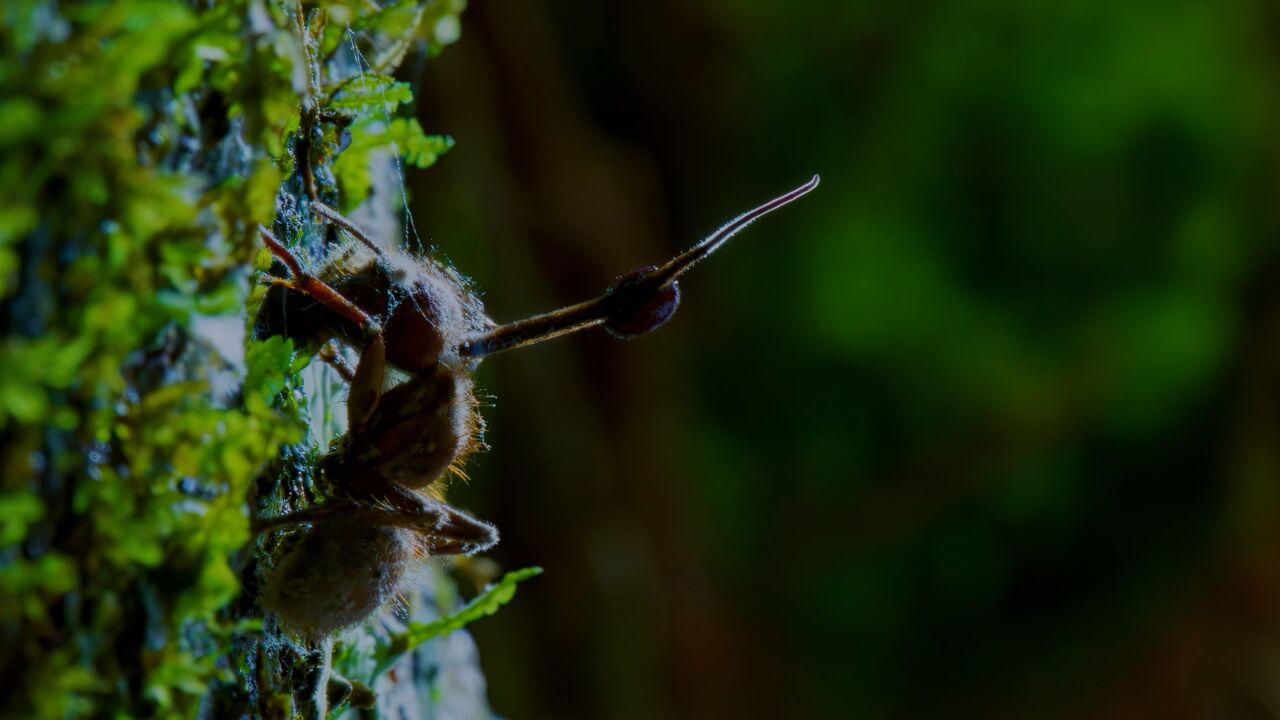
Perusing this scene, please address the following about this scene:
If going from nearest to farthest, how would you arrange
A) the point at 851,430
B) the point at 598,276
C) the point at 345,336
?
the point at 345,336 → the point at 598,276 → the point at 851,430

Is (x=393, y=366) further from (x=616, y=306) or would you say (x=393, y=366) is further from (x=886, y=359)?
(x=886, y=359)

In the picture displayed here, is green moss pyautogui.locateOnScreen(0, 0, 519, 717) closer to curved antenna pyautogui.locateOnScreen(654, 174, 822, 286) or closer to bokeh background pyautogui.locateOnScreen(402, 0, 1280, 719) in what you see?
curved antenna pyautogui.locateOnScreen(654, 174, 822, 286)

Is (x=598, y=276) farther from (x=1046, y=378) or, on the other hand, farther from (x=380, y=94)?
(x=380, y=94)

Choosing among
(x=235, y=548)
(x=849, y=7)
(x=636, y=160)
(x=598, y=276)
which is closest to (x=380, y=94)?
(x=235, y=548)

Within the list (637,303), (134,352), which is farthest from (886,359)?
(134,352)

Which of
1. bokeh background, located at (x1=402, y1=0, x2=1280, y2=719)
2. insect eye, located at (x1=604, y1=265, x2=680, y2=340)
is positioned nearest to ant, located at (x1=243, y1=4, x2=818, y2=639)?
insect eye, located at (x1=604, y1=265, x2=680, y2=340)

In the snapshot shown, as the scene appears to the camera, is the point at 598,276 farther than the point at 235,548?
Yes
